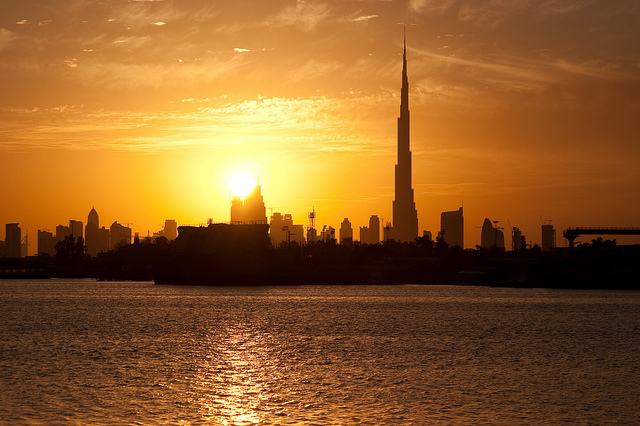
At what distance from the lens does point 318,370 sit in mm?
56656

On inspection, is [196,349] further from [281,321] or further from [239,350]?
[281,321]

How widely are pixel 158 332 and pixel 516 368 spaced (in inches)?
1743

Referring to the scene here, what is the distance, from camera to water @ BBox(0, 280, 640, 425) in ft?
133

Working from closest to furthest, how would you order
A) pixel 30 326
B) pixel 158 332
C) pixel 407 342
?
pixel 407 342, pixel 158 332, pixel 30 326

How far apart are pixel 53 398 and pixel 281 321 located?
2435 inches

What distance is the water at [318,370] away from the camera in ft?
133

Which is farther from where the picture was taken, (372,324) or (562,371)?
(372,324)

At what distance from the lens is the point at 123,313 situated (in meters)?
124

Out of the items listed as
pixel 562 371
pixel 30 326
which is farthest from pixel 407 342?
pixel 30 326

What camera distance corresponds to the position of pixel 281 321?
10531 centimetres

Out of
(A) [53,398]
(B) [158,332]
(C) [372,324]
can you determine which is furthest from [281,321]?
(A) [53,398]

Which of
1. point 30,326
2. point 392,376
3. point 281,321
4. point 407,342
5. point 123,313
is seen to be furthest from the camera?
point 123,313

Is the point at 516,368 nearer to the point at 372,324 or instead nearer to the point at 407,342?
the point at 407,342

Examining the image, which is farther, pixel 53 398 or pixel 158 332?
pixel 158 332
